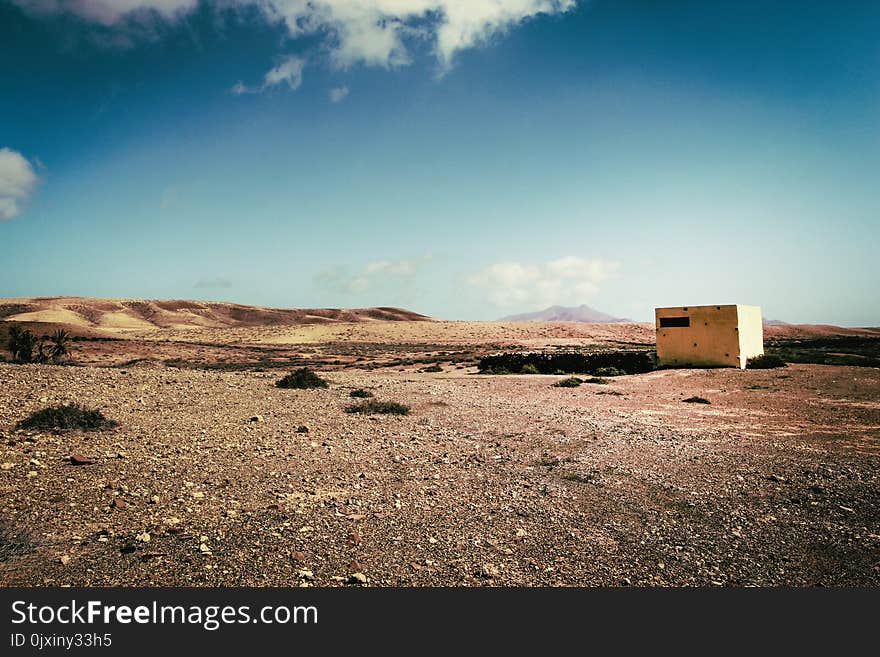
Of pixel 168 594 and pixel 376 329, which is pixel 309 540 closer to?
pixel 168 594

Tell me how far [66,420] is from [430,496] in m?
6.88

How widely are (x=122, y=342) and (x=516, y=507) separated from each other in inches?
1621

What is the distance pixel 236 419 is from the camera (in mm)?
11195

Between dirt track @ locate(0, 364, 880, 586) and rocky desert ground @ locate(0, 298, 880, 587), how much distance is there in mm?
32

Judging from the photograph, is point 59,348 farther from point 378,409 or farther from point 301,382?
point 378,409

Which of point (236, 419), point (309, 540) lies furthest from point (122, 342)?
point (309, 540)

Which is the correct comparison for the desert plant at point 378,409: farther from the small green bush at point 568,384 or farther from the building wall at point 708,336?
the building wall at point 708,336

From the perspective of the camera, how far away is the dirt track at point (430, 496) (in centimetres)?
478

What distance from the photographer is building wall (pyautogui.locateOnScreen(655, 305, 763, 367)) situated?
2514 centimetres

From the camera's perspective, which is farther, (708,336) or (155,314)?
(155,314)

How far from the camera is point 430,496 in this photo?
685 centimetres

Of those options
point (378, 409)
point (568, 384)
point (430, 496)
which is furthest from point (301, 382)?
point (430, 496)

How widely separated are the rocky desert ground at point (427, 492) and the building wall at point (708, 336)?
10.6m

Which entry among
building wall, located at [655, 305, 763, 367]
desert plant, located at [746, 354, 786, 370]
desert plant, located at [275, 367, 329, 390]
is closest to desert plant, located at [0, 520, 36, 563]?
desert plant, located at [275, 367, 329, 390]
